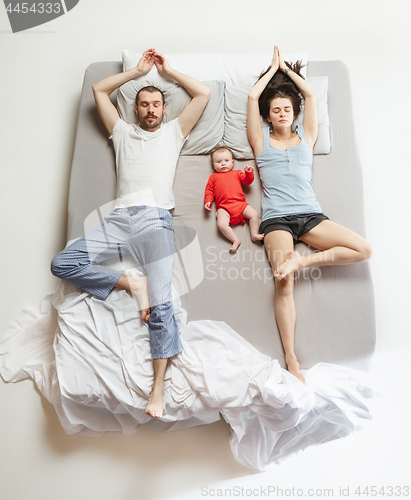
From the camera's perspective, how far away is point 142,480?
157 centimetres

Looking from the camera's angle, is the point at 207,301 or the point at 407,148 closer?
the point at 207,301

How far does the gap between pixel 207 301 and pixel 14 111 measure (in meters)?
1.74

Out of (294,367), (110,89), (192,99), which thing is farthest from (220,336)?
(110,89)

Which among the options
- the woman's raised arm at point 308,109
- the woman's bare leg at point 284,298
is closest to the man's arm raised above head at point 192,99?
the woman's raised arm at point 308,109

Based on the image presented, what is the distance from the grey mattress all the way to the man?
0.10 m

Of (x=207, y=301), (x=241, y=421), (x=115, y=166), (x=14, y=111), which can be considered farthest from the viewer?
(x=14, y=111)

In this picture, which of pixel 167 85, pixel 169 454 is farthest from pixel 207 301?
pixel 167 85

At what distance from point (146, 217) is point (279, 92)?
939 millimetres

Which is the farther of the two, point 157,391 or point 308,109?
point 308,109

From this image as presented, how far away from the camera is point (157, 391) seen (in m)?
1.45

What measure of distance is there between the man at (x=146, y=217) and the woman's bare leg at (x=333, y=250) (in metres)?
0.54

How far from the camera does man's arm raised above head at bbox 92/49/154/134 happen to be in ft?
6.16

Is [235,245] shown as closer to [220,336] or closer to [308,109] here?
[220,336]

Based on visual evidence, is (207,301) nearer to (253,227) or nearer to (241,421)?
(253,227)
